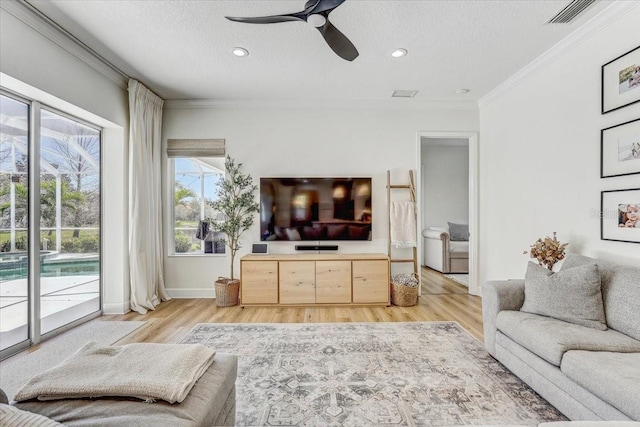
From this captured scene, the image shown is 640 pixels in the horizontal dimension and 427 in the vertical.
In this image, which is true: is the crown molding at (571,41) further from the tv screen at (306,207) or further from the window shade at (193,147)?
the window shade at (193,147)

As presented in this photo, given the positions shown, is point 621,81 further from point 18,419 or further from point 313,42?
point 18,419

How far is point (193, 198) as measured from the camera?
4.28 m

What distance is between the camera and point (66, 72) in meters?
2.75

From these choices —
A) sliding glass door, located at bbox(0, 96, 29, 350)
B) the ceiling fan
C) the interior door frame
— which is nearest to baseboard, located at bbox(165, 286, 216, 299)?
sliding glass door, located at bbox(0, 96, 29, 350)

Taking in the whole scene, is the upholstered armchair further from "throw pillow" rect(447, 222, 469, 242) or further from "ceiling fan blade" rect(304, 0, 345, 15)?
"ceiling fan blade" rect(304, 0, 345, 15)

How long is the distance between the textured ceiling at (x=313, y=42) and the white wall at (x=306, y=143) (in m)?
0.43

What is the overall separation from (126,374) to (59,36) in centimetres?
299

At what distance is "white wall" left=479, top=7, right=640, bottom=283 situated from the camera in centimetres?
238

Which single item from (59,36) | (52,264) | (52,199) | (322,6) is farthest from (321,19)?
(52,264)

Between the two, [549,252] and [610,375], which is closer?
[610,375]

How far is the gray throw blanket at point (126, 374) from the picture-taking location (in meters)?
1.12

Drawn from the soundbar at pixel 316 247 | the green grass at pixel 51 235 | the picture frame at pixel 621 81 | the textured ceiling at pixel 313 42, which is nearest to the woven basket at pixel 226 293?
the soundbar at pixel 316 247

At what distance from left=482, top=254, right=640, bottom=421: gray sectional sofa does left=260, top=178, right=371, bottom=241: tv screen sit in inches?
82.7

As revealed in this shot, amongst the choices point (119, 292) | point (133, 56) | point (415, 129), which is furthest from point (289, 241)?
point (133, 56)
